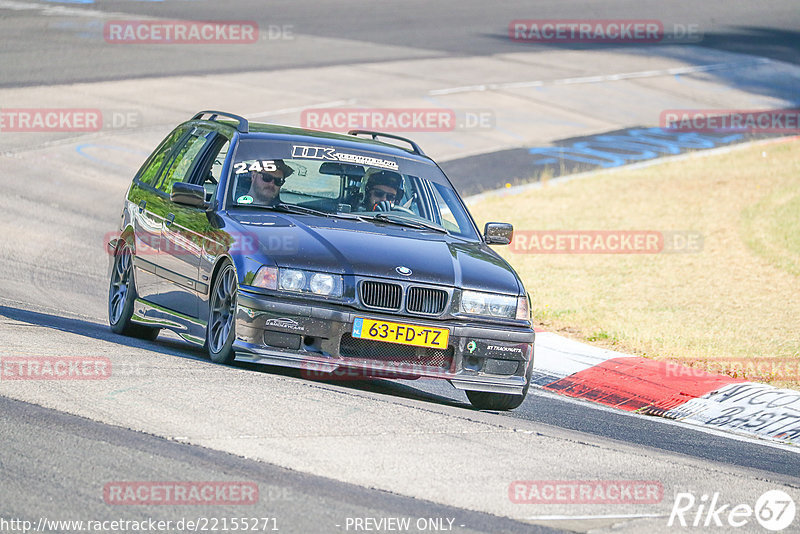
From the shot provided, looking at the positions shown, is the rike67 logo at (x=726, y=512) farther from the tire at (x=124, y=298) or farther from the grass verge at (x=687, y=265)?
the tire at (x=124, y=298)

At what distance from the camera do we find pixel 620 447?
7.47 meters

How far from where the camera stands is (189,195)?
8.79m

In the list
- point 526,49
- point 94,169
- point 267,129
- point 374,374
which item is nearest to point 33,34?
point 94,169

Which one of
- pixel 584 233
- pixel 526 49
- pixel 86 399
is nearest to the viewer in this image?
pixel 86 399

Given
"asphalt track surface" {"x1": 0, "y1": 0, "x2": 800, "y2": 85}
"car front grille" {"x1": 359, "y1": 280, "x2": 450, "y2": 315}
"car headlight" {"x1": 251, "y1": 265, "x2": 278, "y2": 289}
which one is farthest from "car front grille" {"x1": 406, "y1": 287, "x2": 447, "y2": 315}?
"asphalt track surface" {"x1": 0, "y1": 0, "x2": 800, "y2": 85}

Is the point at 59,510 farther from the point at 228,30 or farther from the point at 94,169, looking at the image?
the point at 228,30

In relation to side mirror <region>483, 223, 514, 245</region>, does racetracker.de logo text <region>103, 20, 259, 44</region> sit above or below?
above

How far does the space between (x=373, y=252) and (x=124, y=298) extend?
2.94 m

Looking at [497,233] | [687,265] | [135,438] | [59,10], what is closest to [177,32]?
[59,10]

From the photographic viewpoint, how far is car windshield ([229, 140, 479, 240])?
29.4 feet

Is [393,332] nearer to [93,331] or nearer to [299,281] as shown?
[299,281]

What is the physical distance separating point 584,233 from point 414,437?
39.4ft

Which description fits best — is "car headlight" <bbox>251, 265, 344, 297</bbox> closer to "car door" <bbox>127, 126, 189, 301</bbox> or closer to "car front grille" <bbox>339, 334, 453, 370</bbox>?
"car front grille" <bbox>339, 334, 453, 370</bbox>

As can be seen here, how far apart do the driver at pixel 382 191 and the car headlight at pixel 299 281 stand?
127 cm
